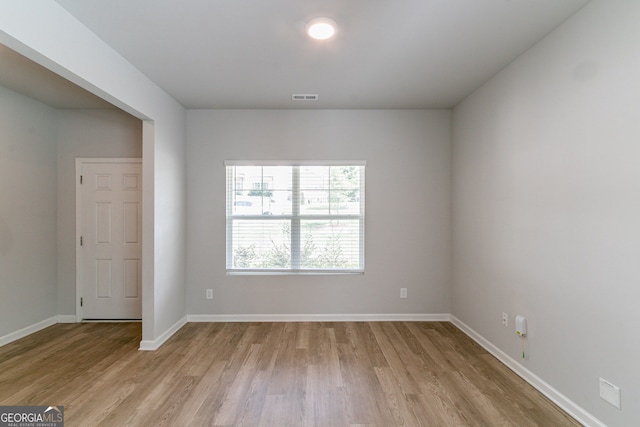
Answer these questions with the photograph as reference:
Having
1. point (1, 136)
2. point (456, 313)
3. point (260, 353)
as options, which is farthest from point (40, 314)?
point (456, 313)

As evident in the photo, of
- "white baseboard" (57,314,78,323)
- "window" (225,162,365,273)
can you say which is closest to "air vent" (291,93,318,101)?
"window" (225,162,365,273)

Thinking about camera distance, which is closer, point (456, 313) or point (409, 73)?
point (409, 73)

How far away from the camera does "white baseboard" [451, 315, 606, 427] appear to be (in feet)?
6.43

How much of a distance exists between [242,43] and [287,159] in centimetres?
169

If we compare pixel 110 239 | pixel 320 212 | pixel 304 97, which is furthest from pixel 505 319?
pixel 110 239

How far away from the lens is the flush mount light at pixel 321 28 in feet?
6.89

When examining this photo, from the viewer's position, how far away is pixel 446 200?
13.0 ft

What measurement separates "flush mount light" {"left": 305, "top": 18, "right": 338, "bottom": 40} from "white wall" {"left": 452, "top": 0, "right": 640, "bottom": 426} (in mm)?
1666

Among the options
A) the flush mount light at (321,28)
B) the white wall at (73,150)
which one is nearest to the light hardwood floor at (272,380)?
the white wall at (73,150)

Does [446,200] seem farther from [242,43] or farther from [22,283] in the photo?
[22,283]

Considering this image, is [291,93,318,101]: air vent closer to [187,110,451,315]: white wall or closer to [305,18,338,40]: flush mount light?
[187,110,451,315]: white wall

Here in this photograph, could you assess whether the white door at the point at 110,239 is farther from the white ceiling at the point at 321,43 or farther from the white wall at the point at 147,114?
the white ceiling at the point at 321,43

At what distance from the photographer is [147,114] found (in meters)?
3.00

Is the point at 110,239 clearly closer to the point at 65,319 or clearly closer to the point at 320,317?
the point at 65,319
